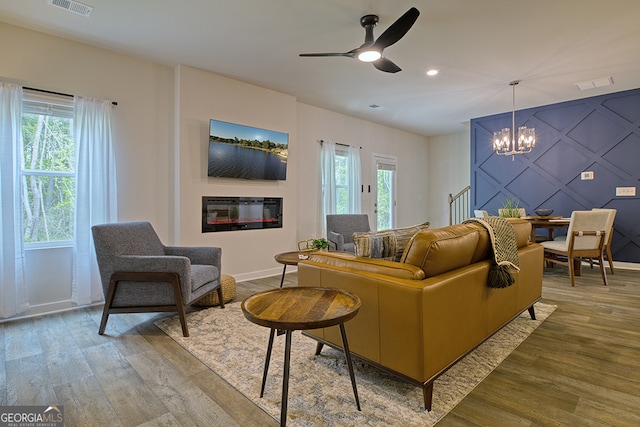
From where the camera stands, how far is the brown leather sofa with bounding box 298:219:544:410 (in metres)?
1.59

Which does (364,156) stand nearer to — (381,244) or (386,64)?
(386,64)

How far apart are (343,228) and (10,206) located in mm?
3836

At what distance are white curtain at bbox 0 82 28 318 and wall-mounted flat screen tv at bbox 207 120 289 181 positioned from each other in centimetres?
179

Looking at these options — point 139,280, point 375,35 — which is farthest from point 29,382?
point 375,35

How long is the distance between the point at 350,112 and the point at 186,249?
397 centimetres

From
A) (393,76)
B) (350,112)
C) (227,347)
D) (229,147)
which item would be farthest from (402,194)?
(227,347)

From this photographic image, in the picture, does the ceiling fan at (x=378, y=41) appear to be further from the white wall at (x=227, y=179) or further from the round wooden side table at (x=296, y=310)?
the round wooden side table at (x=296, y=310)

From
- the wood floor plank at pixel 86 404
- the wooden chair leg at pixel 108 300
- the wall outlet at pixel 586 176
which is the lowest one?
the wood floor plank at pixel 86 404

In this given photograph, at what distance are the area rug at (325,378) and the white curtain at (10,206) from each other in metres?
1.49

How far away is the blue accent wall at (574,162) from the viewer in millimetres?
4965

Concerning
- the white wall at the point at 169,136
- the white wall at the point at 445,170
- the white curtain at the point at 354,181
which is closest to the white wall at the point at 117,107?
the white wall at the point at 169,136

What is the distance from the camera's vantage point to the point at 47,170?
126 inches

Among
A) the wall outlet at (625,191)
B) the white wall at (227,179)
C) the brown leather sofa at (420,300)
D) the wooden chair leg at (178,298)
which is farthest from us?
the wall outlet at (625,191)

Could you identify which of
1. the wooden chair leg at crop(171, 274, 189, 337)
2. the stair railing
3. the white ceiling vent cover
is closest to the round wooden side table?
the wooden chair leg at crop(171, 274, 189, 337)
